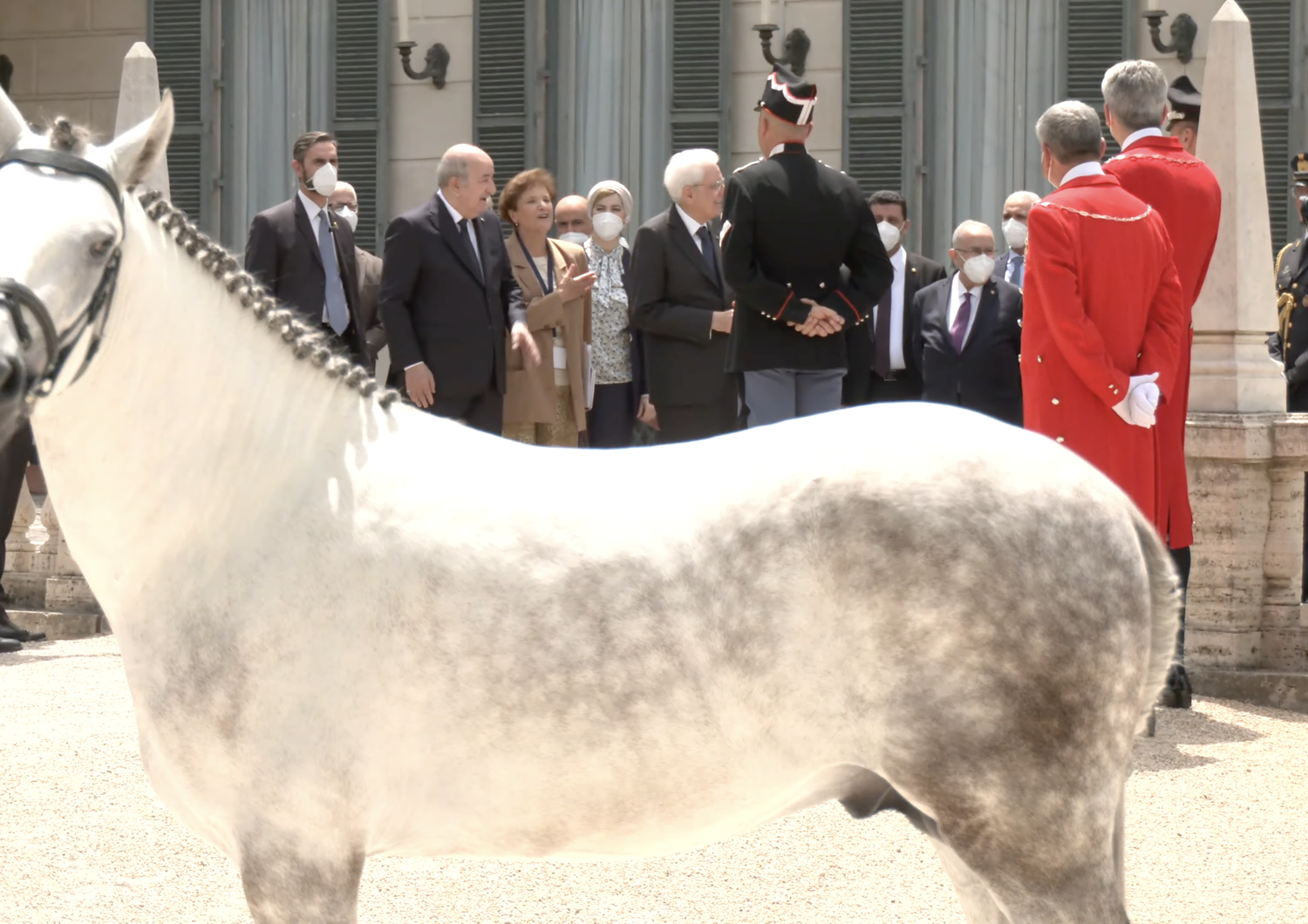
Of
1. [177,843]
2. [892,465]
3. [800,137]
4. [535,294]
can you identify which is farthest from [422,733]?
[535,294]

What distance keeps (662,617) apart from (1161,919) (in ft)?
8.05

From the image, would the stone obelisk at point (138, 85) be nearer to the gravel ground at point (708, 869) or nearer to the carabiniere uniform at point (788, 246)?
the carabiniere uniform at point (788, 246)

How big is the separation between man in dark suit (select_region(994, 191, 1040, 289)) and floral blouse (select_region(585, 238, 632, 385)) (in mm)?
2006

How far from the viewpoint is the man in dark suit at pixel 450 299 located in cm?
805

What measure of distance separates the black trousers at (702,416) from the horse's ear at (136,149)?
549cm

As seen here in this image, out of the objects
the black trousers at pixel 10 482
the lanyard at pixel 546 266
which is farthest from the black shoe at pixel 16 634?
the lanyard at pixel 546 266

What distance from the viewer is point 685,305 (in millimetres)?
8156

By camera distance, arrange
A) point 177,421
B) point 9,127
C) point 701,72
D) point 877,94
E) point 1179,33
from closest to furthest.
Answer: point 9,127
point 177,421
point 1179,33
point 877,94
point 701,72

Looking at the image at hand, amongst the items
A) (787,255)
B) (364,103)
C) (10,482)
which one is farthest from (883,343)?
(364,103)

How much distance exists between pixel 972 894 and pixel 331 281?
6274mm

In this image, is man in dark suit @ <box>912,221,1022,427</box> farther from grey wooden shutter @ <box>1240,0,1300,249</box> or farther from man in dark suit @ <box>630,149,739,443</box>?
grey wooden shutter @ <box>1240,0,1300,249</box>

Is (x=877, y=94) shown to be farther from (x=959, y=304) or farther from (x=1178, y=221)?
Answer: (x=1178, y=221)

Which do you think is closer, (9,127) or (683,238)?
(9,127)

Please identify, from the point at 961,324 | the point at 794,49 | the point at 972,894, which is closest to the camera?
the point at 972,894
